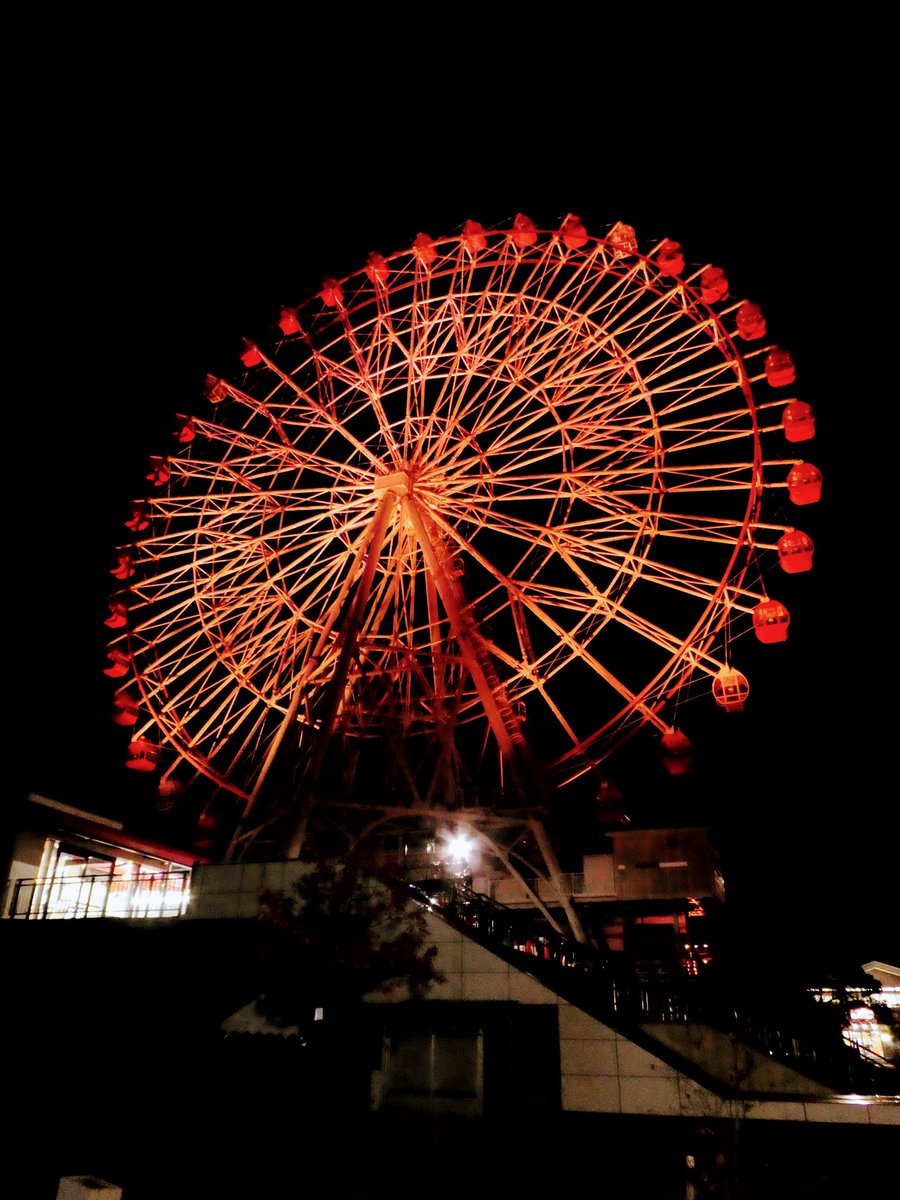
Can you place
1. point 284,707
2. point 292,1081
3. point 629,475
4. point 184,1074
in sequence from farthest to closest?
point 284,707 < point 629,475 < point 292,1081 < point 184,1074

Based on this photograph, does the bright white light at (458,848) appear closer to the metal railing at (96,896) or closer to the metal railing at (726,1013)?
the metal railing at (96,896)

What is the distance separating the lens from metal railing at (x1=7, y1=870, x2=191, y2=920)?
19469 millimetres

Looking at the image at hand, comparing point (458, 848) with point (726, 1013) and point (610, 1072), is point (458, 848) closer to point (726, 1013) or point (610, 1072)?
point (610, 1072)

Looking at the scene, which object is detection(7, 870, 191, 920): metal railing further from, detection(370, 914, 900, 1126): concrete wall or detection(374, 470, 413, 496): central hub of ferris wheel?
detection(374, 470, 413, 496): central hub of ferris wheel

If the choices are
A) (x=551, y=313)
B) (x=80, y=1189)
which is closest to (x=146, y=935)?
(x=80, y=1189)

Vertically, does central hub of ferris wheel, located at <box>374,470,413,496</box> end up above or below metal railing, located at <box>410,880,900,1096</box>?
above

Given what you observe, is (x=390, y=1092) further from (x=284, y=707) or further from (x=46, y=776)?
(x=46, y=776)

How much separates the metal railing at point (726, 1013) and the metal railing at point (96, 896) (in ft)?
29.4

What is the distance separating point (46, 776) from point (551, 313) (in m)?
19.0

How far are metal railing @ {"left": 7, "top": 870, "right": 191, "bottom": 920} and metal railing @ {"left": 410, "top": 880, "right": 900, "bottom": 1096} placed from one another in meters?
8.95

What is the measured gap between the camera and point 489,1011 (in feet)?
43.3

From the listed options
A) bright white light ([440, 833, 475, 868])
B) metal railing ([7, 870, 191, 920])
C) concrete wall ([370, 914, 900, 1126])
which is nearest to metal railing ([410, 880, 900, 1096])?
concrete wall ([370, 914, 900, 1126])

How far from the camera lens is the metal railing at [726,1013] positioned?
12.5 meters

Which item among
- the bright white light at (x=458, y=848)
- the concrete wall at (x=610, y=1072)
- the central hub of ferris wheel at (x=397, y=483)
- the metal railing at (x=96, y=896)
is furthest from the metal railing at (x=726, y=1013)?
the central hub of ferris wheel at (x=397, y=483)
